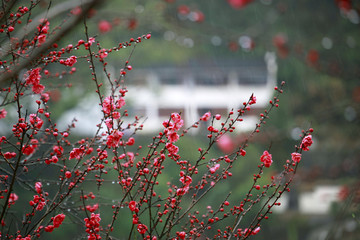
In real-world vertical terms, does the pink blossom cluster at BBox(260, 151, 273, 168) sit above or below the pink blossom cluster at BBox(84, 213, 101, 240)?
above

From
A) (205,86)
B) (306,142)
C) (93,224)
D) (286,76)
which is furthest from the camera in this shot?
(205,86)

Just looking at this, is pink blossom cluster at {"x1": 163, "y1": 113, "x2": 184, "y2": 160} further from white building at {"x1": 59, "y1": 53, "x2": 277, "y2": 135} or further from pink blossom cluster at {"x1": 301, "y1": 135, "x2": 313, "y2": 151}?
white building at {"x1": 59, "y1": 53, "x2": 277, "y2": 135}

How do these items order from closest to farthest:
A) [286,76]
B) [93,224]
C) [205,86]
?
[93,224], [286,76], [205,86]

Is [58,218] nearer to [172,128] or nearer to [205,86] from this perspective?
[172,128]

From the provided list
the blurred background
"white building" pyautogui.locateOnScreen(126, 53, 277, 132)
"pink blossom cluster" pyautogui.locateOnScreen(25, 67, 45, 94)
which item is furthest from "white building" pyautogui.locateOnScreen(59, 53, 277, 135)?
"pink blossom cluster" pyautogui.locateOnScreen(25, 67, 45, 94)

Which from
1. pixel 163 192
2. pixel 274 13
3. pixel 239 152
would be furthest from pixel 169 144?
pixel 274 13

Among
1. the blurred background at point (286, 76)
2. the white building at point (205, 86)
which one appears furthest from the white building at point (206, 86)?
the blurred background at point (286, 76)

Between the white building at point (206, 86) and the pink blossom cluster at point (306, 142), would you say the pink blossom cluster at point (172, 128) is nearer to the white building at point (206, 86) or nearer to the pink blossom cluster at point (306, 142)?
the pink blossom cluster at point (306, 142)

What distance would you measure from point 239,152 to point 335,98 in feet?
19.7

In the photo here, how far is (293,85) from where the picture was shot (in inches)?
313

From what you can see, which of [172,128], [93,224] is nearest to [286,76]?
[172,128]

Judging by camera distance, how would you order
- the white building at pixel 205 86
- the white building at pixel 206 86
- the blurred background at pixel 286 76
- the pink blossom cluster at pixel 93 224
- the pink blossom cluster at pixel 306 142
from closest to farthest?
the pink blossom cluster at pixel 93 224 → the pink blossom cluster at pixel 306 142 → the blurred background at pixel 286 76 → the white building at pixel 205 86 → the white building at pixel 206 86

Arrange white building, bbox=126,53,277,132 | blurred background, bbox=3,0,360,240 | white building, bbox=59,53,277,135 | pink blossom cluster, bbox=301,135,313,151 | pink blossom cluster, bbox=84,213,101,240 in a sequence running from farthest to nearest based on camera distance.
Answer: white building, bbox=126,53,277,132 → white building, bbox=59,53,277,135 → blurred background, bbox=3,0,360,240 → pink blossom cluster, bbox=301,135,313,151 → pink blossom cluster, bbox=84,213,101,240

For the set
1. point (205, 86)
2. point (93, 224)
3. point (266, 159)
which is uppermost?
point (205, 86)
